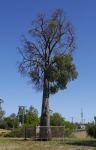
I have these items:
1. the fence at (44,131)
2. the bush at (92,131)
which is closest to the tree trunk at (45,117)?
the fence at (44,131)

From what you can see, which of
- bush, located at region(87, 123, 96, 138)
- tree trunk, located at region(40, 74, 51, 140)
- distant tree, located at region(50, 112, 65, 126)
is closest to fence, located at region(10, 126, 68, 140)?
tree trunk, located at region(40, 74, 51, 140)

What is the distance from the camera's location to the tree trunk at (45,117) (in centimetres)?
4356

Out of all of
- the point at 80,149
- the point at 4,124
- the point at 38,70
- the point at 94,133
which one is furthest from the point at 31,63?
the point at 4,124

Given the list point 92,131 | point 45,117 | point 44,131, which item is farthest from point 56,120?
point 44,131

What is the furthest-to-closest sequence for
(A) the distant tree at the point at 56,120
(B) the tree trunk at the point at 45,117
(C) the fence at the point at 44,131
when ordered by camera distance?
(A) the distant tree at the point at 56,120 → (C) the fence at the point at 44,131 → (B) the tree trunk at the point at 45,117

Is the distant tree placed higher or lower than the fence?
higher

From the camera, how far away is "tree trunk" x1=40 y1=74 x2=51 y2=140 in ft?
143

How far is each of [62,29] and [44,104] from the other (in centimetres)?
811

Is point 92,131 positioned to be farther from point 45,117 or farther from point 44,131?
point 44,131

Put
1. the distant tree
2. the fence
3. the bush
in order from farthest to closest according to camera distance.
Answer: the distant tree
the bush
the fence

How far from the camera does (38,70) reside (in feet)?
153

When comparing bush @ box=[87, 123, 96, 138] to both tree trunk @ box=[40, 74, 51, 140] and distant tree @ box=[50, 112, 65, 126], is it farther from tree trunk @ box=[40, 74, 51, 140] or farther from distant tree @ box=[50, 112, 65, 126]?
distant tree @ box=[50, 112, 65, 126]

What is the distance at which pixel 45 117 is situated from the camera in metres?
45.1

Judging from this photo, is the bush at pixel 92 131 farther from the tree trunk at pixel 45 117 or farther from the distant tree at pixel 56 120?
the distant tree at pixel 56 120
